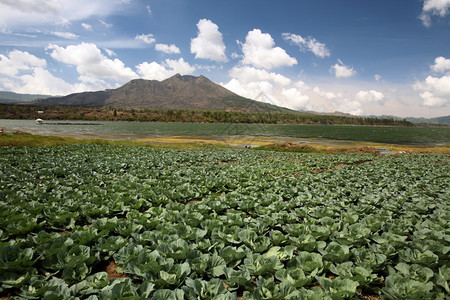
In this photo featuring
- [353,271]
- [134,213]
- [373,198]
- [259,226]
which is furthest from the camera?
[373,198]

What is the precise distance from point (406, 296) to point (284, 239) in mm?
2855

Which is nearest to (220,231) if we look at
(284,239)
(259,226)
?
(259,226)

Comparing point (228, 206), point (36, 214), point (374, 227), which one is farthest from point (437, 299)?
point (36, 214)

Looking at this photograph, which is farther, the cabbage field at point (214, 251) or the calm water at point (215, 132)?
the calm water at point (215, 132)

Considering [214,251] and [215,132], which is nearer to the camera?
[214,251]

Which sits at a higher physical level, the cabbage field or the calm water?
the calm water

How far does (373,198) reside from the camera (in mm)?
10492

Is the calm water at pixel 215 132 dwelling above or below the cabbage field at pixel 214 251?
above

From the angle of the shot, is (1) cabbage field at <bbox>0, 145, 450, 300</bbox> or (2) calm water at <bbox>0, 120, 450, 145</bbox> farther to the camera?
(2) calm water at <bbox>0, 120, 450, 145</bbox>

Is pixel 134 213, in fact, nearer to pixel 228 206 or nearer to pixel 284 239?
pixel 228 206

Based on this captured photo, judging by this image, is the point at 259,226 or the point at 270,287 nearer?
the point at 270,287

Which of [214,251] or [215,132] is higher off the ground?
[215,132]

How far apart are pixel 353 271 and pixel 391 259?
1.61 meters

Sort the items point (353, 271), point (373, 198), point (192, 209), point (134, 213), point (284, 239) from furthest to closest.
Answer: point (373, 198) → point (192, 209) → point (134, 213) → point (284, 239) → point (353, 271)
